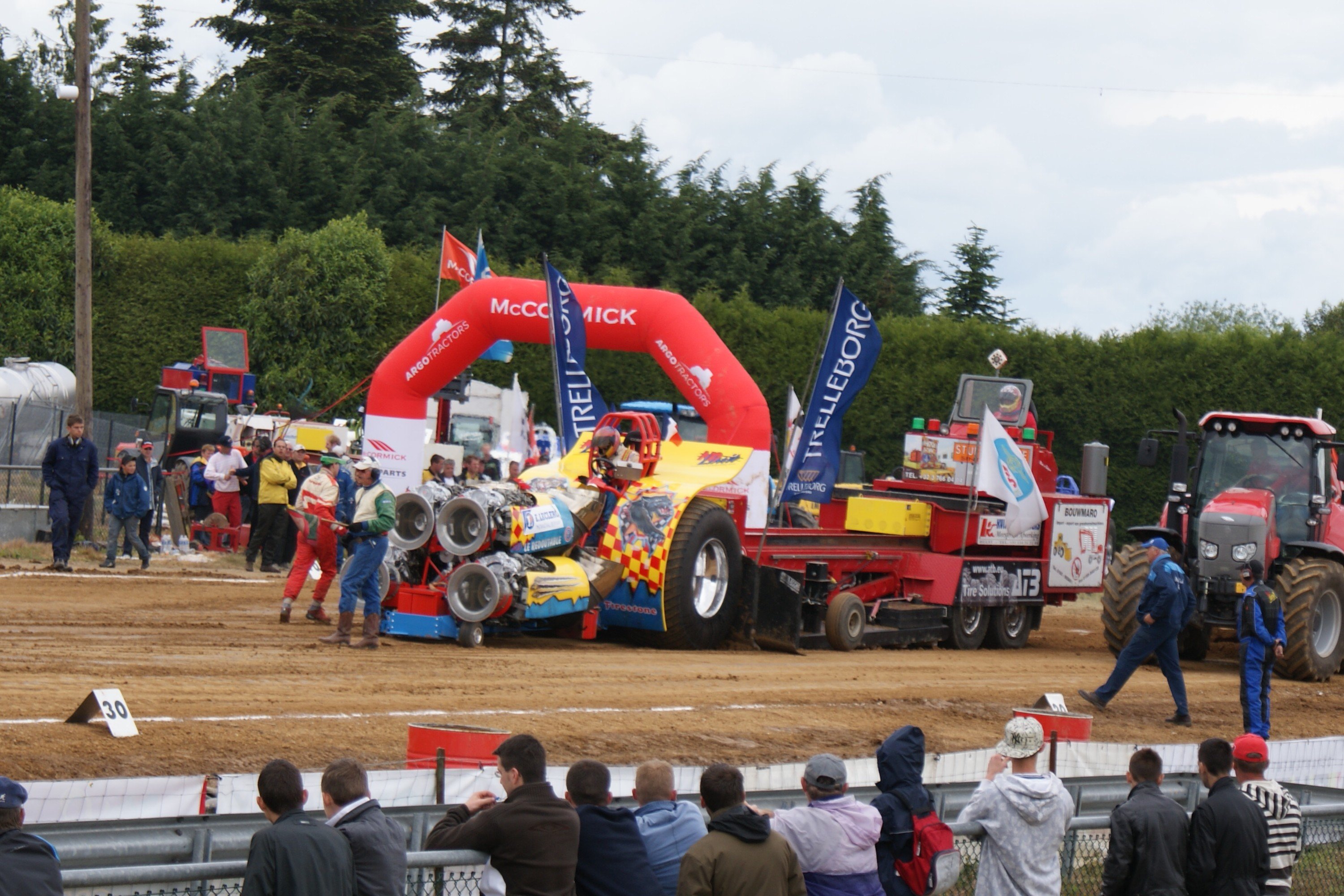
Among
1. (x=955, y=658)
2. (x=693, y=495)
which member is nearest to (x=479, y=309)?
(x=693, y=495)

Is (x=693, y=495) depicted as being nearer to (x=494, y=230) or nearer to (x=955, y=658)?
(x=955, y=658)

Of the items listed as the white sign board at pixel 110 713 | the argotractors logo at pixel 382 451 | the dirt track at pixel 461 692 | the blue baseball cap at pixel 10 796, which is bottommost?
the dirt track at pixel 461 692

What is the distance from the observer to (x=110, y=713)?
8.44 metres

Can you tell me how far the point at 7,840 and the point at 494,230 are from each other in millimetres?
37201

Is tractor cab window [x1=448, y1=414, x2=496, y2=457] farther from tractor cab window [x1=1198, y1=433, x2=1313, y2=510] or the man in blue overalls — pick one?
the man in blue overalls

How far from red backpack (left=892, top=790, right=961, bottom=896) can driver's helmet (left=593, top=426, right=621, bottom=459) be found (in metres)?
9.06

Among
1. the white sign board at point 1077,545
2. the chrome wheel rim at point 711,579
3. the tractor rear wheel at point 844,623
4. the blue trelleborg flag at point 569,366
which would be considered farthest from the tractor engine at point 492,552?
the white sign board at point 1077,545

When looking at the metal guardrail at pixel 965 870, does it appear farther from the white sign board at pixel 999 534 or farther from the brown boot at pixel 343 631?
the white sign board at pixel 999 534

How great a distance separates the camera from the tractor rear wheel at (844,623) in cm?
1602

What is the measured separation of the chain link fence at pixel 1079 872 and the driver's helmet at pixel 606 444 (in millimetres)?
7977

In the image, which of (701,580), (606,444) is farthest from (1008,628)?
(606,444)

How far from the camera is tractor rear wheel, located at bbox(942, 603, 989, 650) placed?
1773 centimetres

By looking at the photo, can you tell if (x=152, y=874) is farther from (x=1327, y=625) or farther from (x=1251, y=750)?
(x=1327, y=625)

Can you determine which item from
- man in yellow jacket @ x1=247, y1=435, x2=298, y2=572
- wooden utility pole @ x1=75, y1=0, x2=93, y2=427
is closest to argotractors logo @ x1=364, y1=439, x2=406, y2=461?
man in yellow jacket @ x1=247, y1=435, x2=298, y2=572
